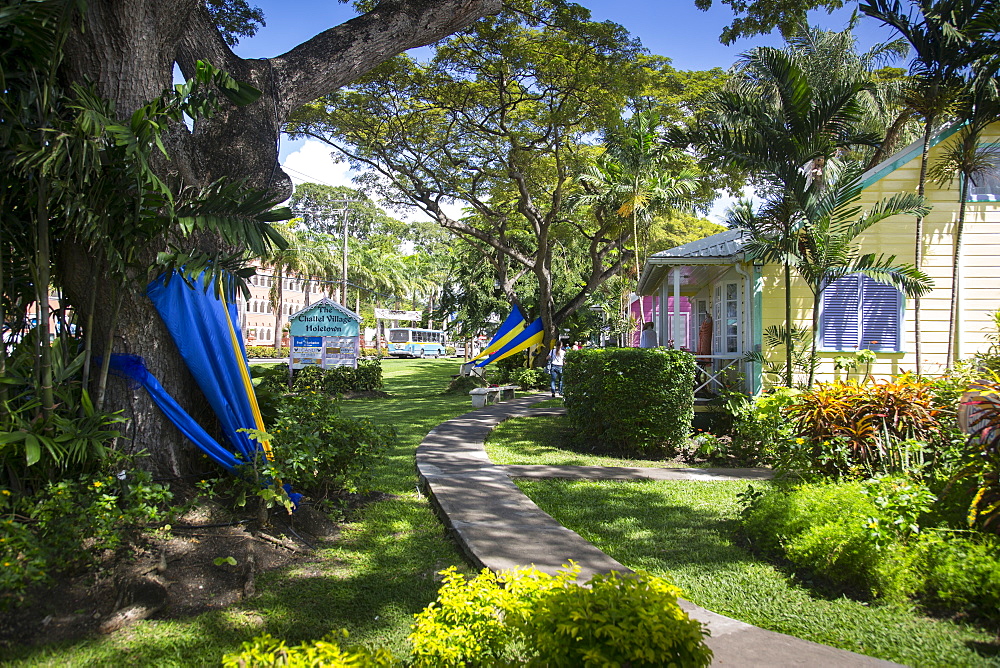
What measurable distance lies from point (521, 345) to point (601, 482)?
582 inches

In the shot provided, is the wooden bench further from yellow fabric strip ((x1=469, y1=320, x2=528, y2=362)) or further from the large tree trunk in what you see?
the large tree trunk

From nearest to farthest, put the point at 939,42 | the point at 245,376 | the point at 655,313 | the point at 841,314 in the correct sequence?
1. the point at 245,376
2. the point at 939,42
3. the point at 841,314
4. the point at 655,313

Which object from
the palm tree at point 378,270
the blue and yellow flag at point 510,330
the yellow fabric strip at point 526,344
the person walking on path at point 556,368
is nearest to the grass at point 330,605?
the person walking on path at point 556,368

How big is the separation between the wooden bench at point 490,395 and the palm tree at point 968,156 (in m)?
10.2

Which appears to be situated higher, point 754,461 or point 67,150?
point 67,150

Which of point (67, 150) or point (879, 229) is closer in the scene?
point (67, 150)

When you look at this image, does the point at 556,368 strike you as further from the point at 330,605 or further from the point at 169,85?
the point at 330,605

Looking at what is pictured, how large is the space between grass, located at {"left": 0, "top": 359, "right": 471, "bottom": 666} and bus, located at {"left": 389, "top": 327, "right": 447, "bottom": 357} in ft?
174

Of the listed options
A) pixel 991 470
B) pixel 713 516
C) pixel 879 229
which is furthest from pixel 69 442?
pixel 879 229

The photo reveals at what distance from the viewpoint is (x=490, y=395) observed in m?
18.8

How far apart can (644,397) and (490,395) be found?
31.7ft

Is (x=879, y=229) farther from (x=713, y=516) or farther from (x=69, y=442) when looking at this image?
(x=69, y=442)

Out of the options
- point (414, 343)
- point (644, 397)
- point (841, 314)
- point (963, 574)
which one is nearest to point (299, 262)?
point (414, 343)

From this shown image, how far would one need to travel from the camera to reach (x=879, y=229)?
432 inches
